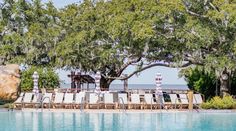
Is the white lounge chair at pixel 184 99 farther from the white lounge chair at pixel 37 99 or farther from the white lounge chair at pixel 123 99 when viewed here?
the white lounge chair at pixel 37 99

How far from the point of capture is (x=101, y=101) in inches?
899

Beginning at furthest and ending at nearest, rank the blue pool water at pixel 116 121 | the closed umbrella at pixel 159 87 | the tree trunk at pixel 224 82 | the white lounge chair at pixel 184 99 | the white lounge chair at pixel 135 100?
the tree trunk at pixel 224 82
the closed umbrella at pixel 159 87
the white lounge chair at pixel 184 99
the white lounge chair at pixel 135 100
the blue pool water at pixel 116 121

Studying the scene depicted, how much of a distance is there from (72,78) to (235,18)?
11.0 metres

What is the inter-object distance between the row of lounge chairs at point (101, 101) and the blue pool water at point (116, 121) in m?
1.57

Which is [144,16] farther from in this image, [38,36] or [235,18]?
[38,36]

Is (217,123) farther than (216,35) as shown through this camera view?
No

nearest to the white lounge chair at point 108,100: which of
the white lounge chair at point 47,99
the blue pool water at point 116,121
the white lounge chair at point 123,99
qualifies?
the white lounge chair at point 123,99

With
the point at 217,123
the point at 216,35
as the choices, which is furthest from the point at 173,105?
the point at 217,123

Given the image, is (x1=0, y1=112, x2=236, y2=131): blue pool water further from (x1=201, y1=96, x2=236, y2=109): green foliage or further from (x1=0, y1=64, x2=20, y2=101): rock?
(x1=0, y1=64, x2=20, y2=101): rock

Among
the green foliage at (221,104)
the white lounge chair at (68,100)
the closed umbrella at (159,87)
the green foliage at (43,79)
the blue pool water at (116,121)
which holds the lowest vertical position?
the blue pool water at (116,121)

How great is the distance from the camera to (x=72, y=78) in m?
29.9

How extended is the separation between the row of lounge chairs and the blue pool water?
61.8 inches

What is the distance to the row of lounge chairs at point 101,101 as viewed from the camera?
2261cm

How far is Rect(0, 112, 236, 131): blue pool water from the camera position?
629 inches
